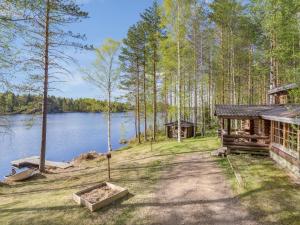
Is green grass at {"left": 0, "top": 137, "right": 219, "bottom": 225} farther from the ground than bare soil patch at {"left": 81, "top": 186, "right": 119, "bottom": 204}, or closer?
closer

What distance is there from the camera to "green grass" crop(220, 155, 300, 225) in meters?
5.86

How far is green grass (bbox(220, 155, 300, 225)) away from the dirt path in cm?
36

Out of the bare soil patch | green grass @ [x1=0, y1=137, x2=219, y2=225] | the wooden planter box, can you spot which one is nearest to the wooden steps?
green grass @ [x1=0, y1=137, x2=219, y2=225]

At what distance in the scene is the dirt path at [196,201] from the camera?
19.1ft

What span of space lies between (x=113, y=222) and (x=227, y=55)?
20.3m

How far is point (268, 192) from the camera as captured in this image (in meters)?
7.30

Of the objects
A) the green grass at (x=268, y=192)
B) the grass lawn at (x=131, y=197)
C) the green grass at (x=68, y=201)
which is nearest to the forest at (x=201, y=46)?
the green grass at (x=268, y=192)

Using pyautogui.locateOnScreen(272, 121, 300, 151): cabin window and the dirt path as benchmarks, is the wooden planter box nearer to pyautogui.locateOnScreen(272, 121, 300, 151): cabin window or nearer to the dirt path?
the dirt path

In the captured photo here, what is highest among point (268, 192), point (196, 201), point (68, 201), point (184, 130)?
point (184, 130)

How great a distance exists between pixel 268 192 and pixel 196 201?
8.08 ft

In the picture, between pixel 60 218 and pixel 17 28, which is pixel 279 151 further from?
pixel 17 28

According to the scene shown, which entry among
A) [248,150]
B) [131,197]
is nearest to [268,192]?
[131,197]

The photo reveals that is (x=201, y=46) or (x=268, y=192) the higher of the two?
(x=201, y=46)

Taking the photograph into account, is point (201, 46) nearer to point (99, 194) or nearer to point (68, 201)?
point (99, 194)
